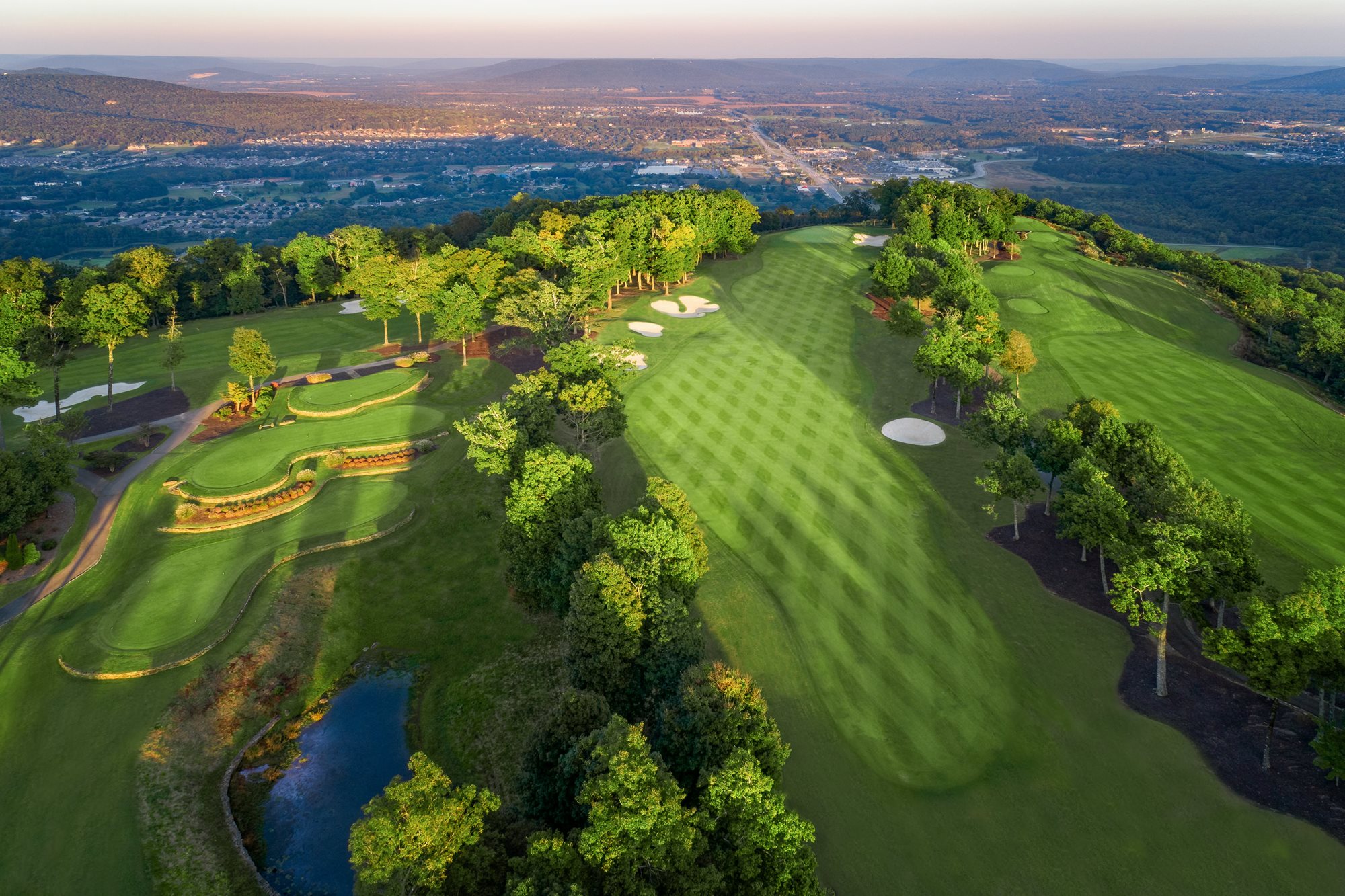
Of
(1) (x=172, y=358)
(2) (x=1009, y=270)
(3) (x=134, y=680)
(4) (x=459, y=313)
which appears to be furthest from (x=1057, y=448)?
(1) (x=172, y=358)

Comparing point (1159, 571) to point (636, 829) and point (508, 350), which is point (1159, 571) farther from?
point (508, 350)

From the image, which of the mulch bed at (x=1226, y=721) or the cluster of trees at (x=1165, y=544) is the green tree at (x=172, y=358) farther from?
the mulch bed at (x=1226, y=721)

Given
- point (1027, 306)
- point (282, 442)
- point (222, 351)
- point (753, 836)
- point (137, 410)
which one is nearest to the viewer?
point (753, 836)

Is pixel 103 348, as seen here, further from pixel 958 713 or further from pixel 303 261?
pixel 958 713

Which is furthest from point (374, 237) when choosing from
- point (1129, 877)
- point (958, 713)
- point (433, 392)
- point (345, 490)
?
point (1129, 877)

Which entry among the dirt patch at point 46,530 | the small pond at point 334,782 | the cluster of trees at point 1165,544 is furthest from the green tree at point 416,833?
the dirt patch at point 46,530

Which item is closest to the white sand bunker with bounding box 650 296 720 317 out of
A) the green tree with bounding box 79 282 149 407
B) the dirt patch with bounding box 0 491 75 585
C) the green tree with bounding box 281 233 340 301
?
the green tree with bounding box 281 233 340 301
